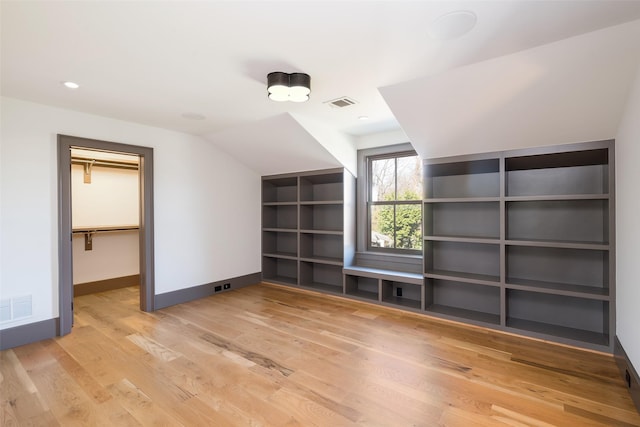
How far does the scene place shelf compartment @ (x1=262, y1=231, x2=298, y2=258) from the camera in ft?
18.0

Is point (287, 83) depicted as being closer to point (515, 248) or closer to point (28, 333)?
point (515, 248)

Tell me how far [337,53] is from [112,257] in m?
4.92

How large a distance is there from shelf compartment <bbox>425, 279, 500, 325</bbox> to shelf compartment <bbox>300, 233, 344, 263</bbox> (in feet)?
4.81

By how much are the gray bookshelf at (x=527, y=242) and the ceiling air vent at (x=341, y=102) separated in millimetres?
1185

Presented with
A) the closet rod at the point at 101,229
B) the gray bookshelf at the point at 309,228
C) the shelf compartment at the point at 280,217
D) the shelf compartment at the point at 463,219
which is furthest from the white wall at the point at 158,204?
the shelf compartment at the point at 463,219

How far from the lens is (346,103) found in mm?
3217

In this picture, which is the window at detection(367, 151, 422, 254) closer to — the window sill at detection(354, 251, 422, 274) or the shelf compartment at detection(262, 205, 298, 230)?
the window sill at detection(354, 251, 422, 274)

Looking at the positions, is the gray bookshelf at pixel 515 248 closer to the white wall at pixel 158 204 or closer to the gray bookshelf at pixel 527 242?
the gray bookshelf at pixel 527 242

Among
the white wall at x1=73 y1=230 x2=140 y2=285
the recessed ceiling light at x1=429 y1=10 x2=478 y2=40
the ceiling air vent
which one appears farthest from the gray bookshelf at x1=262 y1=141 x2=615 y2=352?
the white wall at x1=73 y1=230 x2=140 y2=285

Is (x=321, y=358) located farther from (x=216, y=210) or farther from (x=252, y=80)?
(x=216, y=210)

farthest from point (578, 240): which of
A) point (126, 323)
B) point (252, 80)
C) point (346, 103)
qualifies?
point (126, 323)

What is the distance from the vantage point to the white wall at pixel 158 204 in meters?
2.96

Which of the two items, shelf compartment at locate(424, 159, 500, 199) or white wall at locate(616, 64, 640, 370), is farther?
shelf compartment at locate(424, 159, 500, 199)

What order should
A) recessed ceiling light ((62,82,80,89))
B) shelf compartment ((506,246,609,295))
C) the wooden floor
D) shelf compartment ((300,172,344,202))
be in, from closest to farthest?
the wooden floor, recessed ceiling light ((62,82,80,89)), shelf compartment ((506,246,609,295)), shelf compartment ((300,172,344,202))
